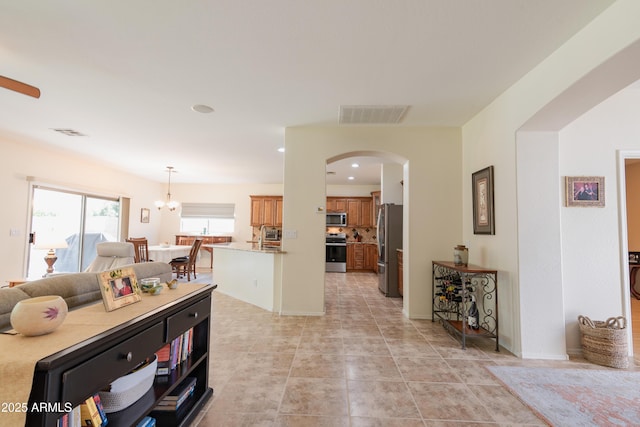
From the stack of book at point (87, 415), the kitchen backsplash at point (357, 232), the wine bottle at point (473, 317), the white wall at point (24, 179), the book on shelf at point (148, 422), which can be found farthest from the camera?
the kitchen backsplash at point (357, 232)

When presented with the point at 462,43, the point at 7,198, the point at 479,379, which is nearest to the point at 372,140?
the point at 462,43

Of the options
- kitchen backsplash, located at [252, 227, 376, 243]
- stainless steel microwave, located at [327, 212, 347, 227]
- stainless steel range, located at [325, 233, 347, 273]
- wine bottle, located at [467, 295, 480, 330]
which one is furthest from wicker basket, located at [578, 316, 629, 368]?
stainless steel microwave, located at [327, 212, 347, 227]

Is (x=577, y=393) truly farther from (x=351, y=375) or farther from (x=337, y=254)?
(x=337, y=254)

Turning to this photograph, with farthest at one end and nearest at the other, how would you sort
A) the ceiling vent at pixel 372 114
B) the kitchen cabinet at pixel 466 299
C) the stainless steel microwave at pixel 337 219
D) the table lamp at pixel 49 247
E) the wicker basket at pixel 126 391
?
the stainless steel microwave at pixel 337 219, the table lamp at pixel 49 247, the ceiling vent at pixel 372 114, the kitchen cabinet at pixel 466 299, the wicker basket at pixel 126 391

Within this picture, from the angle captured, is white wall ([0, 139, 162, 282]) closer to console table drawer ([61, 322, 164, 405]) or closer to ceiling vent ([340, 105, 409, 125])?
console table drawer ([61, 322, 164, 405])

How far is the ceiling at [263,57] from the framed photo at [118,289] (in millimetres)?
1679

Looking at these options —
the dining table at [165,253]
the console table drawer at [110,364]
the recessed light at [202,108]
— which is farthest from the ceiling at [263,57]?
the dining table at [165,253]

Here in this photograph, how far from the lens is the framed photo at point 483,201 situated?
2.98 m

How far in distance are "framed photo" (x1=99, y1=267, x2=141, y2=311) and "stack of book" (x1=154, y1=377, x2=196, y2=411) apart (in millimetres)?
630

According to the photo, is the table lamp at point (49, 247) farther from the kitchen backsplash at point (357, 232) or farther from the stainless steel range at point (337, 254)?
the stainless steel range at point (337, 254)

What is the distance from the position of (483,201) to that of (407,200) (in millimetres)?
930

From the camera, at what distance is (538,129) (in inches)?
102

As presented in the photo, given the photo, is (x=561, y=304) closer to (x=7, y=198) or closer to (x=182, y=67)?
(x=182, y=67)

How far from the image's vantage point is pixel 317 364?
2.41 metres
